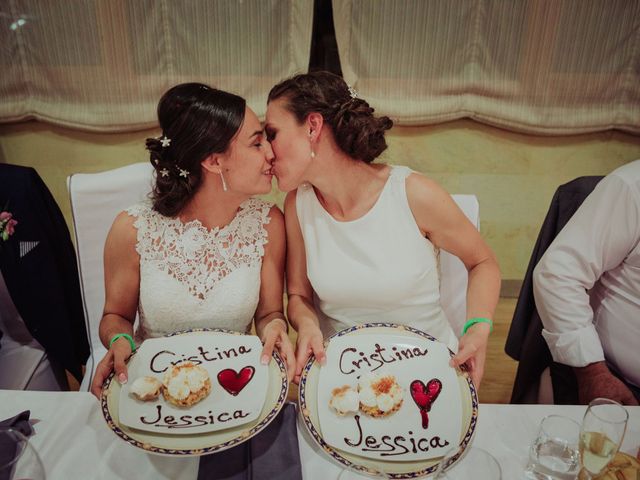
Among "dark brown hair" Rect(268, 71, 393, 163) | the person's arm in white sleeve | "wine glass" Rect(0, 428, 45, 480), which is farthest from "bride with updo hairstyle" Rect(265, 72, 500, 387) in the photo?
"wine glass" Rect(0, 428, 45, 480)

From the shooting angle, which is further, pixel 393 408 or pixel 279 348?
pixel 279 348

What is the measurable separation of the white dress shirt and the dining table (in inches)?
18.1

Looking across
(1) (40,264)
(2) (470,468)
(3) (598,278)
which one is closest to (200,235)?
(1) (40,264)

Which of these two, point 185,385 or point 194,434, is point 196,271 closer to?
point 185,385

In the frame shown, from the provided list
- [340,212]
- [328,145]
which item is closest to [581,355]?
[340,212]

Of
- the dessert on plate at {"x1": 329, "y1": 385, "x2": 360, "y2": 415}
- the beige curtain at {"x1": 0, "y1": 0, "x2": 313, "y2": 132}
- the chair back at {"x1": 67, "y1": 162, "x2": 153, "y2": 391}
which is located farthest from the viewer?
the beige curtain at {"x1": 0, "y1": 0, "x2": 313, "y2": 132}

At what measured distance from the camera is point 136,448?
109 centimetres

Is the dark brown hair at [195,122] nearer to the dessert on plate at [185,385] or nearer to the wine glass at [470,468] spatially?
the dessert on plate at [185,385]

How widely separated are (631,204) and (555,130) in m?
2.18

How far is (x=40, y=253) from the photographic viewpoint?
1850 millimetres

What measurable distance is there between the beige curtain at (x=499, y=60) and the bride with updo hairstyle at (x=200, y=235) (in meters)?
1.97

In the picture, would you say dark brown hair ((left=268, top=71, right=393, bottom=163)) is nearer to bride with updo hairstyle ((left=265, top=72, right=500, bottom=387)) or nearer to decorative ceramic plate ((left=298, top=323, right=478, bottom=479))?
bride with updo hairstyle ((left=265, top=72, right=500, bottom=387))

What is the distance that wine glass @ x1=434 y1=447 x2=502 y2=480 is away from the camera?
0.87 meters

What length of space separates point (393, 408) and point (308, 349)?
0.98 ft
